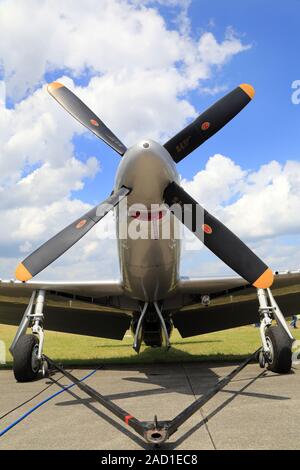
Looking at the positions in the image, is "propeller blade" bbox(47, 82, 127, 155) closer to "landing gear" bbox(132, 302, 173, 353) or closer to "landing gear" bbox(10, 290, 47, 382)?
"landing gear" bbox(132, 302, 173, 353)

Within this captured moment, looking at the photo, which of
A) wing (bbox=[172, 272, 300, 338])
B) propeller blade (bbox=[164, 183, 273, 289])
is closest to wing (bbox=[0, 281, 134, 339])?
wing (bbox=[172, 272, 300, 338])

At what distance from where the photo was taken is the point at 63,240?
700 centimetres

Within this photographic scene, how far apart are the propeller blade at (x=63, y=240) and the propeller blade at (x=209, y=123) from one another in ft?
5.24

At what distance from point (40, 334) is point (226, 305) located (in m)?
6.26

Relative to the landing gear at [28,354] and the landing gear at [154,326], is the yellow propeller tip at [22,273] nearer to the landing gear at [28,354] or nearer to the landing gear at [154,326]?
the landing gear at [28,354]

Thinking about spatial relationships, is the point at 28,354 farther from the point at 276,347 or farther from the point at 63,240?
the point at 276,347

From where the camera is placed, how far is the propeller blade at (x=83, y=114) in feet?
28.4

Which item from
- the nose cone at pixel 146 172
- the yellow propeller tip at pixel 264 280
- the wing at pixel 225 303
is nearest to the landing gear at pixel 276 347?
the wing at pixel 225 303

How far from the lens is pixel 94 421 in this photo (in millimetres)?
5480

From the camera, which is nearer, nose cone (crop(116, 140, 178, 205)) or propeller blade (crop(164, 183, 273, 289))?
propeller blade (crop(164, 183, 273, 289))

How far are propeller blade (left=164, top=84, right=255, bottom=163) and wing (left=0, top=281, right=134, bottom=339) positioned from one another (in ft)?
12.7

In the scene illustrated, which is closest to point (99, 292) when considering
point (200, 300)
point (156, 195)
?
point (200, 300)

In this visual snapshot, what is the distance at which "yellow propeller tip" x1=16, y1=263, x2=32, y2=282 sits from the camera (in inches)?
258

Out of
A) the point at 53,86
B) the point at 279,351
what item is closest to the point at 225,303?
the point at 279,351
